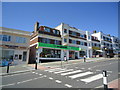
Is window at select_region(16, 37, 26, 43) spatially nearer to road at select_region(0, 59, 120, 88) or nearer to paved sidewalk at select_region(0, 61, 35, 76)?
paved sidewalk at select_region(0, 61, 35, 76)

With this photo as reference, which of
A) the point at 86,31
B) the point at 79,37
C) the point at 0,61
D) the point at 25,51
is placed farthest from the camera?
the point at 86,31

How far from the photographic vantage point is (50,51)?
25125 millimetres

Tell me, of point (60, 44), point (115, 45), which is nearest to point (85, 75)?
point (60, 44)

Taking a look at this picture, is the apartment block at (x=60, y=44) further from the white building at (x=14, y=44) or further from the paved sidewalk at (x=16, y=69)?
the paved sidewalk at (x=16, y=69)

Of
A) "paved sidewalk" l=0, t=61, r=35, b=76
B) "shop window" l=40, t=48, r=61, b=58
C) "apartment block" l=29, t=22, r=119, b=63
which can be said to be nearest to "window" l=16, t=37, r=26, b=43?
"apartment block" l=29, t=22, r=119, b=63

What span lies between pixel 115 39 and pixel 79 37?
35.3 m

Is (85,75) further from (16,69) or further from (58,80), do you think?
(16,69)

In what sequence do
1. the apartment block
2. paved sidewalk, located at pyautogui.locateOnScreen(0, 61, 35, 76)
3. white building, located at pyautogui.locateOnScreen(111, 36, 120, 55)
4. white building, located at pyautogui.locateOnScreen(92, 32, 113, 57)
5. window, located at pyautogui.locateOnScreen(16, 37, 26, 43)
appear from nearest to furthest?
paved sidewalk, located at pyautogui.locateOnScreen(0, 61, 35, 76) < window, located at pyautogui.locateOnScreen(16, 37, 26, 43) < the apartment block < white building, located at pyautogui.locateOnScreen(92, 32, 113, 57) < white building, located at pyautogui.locateOnScreen(111, 36, 120, 55)

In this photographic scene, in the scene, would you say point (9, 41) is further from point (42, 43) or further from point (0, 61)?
point (42, 43)

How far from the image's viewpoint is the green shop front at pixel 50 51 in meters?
23.2

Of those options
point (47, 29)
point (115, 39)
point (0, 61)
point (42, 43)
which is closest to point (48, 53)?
point (42, 43)

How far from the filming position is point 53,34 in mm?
26891

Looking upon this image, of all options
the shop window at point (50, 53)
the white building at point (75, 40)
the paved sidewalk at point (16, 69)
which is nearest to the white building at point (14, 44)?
the paved sidewalk at point (16, 69)

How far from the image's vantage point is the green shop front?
23172mm
